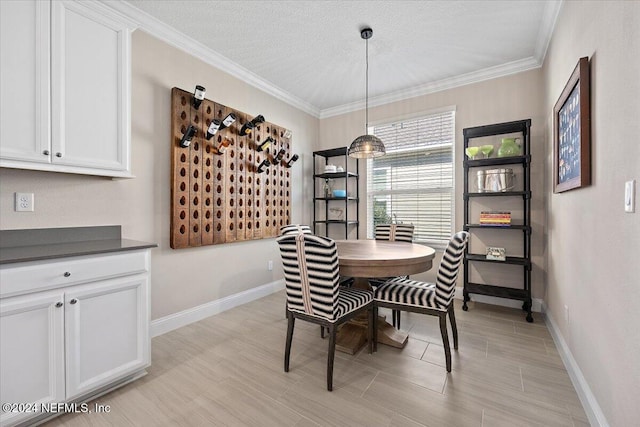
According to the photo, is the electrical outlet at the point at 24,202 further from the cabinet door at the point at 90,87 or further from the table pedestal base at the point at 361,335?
the table pedestal base at the point at 361,335

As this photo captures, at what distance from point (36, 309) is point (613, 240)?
9.34 feet

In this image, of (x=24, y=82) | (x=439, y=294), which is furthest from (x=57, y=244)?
(x=439, y=294)

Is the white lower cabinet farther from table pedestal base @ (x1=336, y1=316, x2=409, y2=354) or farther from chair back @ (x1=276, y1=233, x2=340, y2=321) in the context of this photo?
table pedestal base @ (x1=336, y1=316, x2=409, y2=354)

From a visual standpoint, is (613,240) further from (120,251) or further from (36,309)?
(36,309)

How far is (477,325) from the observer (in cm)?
273

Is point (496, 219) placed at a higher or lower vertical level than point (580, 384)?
higher

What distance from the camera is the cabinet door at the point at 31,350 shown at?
136cm

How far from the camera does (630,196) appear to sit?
43.4 inches

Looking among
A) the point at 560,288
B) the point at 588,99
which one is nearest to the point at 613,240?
the point at 588,99

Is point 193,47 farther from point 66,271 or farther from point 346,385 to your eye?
point 346,385

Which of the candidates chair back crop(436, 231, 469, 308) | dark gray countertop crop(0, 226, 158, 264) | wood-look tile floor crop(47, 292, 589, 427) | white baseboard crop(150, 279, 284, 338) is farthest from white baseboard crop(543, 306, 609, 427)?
white baseboard crop(150, 279, 284, 338)

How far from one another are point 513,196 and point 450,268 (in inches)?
73.0

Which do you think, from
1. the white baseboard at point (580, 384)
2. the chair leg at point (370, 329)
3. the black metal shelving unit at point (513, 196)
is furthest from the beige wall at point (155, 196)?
the white baseboard at point (580, 384)

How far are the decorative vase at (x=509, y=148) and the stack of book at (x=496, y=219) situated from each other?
65cm
